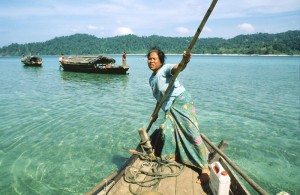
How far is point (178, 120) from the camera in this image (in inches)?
162

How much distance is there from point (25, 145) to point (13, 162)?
1196mm

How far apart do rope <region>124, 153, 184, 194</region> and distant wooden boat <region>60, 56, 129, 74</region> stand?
2657 cm

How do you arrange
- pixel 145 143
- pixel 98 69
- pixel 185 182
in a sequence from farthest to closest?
pixel 98 69 → pixel 145 143 → pixel 185 182

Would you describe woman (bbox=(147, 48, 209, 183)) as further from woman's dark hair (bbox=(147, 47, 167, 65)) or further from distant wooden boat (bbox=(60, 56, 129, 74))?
distant wooden boat (bbox=(60, 56, 129, 74))

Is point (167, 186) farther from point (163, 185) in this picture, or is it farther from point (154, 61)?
point (154, 61)

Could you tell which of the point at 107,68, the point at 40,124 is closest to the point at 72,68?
the point at 107,68

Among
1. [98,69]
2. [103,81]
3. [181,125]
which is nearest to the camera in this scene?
[181,125]

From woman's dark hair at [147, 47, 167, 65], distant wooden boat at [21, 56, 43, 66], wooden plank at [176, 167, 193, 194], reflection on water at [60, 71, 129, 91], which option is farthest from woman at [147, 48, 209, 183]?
distant wooden boat at [21, 56, 43, 66]

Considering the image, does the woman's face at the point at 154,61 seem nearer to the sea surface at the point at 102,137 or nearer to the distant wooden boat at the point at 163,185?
the distant wooden boat at the point at 163,185

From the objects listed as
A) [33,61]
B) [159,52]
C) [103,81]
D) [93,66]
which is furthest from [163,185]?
[33,61]

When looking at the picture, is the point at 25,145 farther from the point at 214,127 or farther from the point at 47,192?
the point at 214,127

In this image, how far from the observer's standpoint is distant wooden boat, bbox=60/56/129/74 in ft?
101

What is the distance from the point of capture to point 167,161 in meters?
4.33

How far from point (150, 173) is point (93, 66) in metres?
29.3
